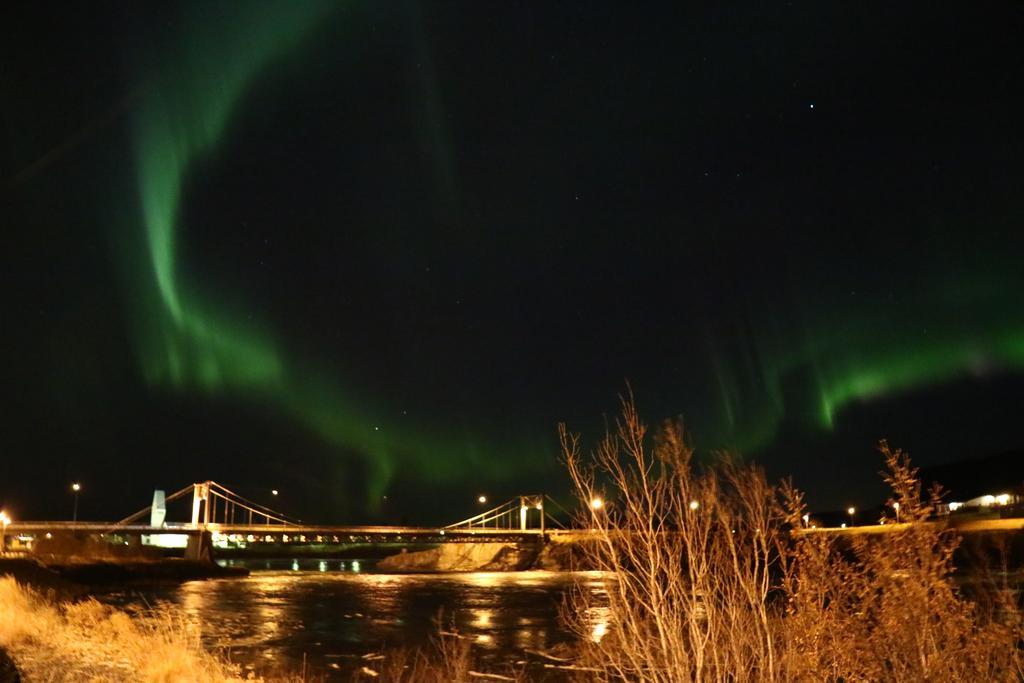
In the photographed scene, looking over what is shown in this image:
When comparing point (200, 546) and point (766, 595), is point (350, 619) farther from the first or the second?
point (200, 546)

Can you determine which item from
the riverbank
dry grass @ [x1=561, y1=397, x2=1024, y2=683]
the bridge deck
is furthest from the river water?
the riverbank

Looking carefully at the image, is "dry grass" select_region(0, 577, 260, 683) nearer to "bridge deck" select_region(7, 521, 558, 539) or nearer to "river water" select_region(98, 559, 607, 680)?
"river water" select_region(98, 559, 607, 680)

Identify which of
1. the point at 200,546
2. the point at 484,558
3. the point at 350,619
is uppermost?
the point at 200,546

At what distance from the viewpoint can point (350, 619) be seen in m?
35.2

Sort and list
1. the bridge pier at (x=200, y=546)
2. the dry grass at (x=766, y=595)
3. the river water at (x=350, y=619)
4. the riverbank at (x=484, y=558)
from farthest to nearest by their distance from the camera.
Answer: the riverbank at (x=484, y=558), the bridge pier at (x=200, y=546), the river water at (x=350, y=619), the dry grass at (x=766, y=595)

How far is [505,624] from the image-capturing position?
32.8 metres

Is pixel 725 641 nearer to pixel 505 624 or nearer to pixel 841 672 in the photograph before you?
pixel 841 672

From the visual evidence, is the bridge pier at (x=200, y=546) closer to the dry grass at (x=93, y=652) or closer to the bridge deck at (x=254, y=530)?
the bridge deck at (x=254, y=530)

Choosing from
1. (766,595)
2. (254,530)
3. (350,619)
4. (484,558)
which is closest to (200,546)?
(254,530)

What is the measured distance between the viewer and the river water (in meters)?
22.5

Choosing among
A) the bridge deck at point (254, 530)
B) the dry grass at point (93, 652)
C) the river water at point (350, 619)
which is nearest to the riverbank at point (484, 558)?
the bridge deck at point (254, 530)

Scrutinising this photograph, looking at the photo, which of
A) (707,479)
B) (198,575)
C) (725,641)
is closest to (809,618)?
(725,641)

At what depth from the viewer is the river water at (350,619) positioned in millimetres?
22500

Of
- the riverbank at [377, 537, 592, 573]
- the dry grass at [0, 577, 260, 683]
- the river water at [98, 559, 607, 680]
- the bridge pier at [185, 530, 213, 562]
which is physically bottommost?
the river water at [98, 559, 607, 680]
